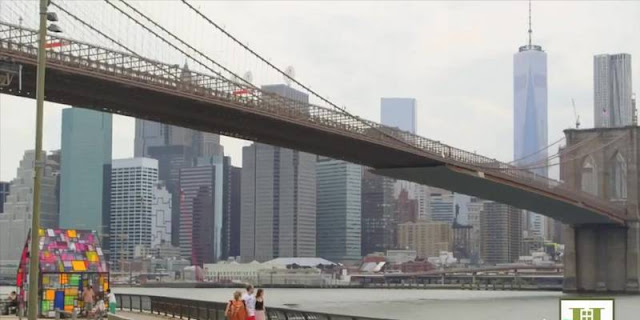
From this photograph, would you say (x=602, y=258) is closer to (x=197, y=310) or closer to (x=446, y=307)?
(x=446, y=307)

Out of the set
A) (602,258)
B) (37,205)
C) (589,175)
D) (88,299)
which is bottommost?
(88,299)

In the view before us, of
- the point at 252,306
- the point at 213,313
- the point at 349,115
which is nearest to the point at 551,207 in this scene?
→ the point at 349,115

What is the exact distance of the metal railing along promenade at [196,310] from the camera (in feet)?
84.2

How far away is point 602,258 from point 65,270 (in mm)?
70431

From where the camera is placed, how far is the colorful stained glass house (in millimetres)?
28297

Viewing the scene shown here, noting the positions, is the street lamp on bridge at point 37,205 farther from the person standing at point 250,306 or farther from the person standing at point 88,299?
the person standing at point 88,299

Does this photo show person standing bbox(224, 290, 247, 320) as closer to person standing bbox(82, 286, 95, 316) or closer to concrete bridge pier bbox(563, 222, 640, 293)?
person standing bbox(82, 286, 95, 316)

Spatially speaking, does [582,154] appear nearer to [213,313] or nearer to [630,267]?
[630,267]

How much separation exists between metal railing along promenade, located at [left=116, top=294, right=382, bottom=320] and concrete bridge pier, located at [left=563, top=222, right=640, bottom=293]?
5961 cm

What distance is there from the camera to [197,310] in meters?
29.3

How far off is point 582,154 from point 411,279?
10241cm

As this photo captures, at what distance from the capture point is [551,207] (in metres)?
80.0

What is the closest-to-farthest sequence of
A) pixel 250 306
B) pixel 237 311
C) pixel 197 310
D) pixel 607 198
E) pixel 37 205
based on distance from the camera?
pixel 37 205 → pixel 237 311 → pixel 250 306 → pixel 197 310 → pixel 607 198

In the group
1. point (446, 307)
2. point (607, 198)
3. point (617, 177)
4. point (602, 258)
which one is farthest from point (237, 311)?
point (617, 177)
